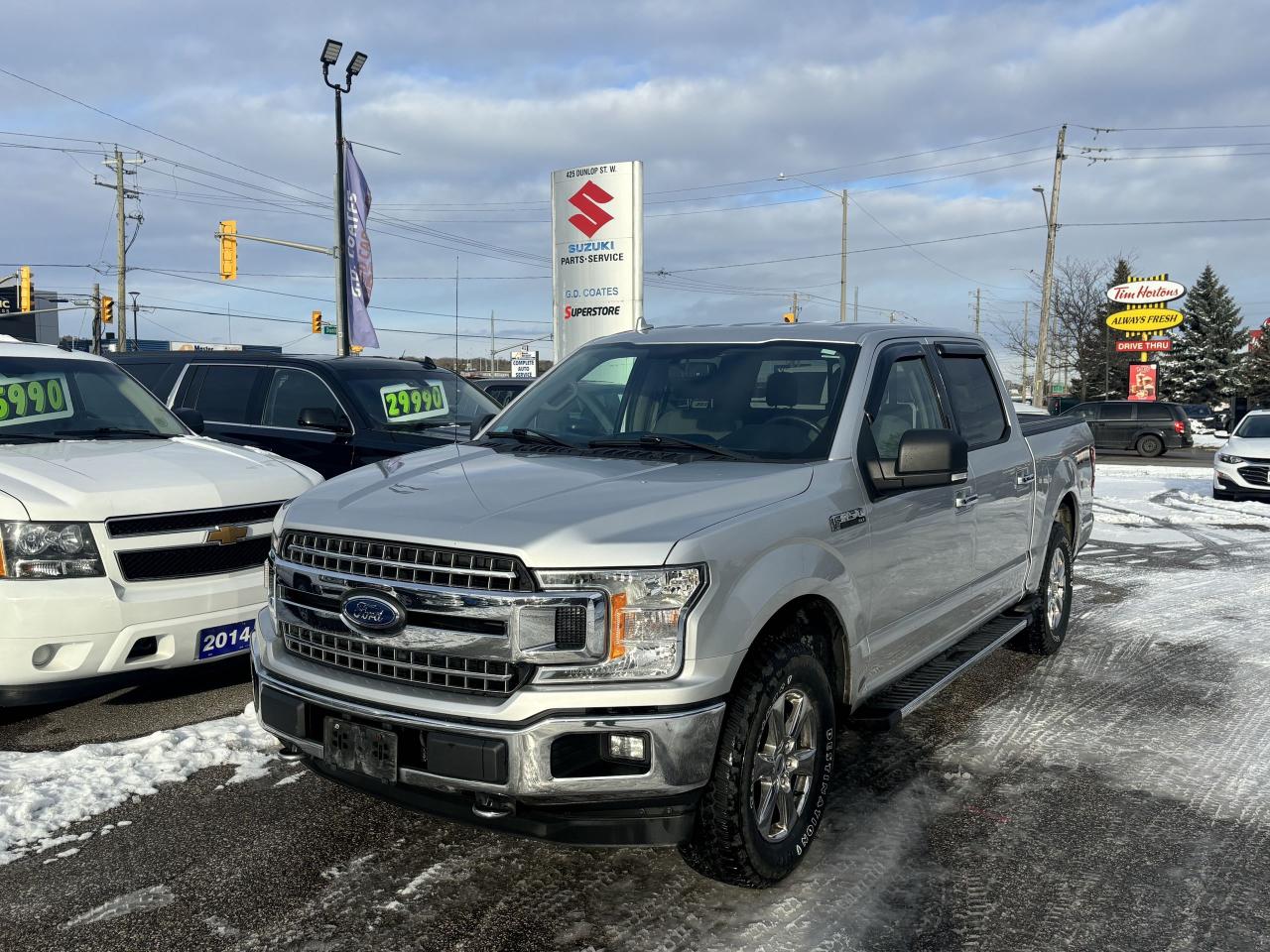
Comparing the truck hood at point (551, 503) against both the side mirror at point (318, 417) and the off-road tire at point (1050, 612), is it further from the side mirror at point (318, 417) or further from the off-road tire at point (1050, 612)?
the side mirror at point (318, 417)

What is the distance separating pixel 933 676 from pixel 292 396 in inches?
233

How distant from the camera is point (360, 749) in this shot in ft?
10.4

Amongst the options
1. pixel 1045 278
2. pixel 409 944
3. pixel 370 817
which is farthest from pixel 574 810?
pixel 1045 278

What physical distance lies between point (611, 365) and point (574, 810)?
96.2 inches

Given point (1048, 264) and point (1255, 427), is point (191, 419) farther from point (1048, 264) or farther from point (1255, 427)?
point (1048, 264)

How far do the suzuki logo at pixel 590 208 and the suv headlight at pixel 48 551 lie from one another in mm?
8959

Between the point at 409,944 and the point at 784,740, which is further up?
the point at 784,740

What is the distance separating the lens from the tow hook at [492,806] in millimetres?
2988

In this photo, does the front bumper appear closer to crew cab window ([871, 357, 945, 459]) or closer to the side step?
the side step

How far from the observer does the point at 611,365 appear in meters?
4.95

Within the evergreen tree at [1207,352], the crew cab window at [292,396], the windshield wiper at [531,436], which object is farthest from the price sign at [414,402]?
the evergreen tree at [1207,352]

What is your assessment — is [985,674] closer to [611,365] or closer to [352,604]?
[611,365]

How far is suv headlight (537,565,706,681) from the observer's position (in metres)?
2.97

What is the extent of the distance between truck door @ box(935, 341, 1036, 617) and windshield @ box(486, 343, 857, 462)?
1134mm
